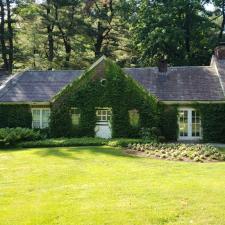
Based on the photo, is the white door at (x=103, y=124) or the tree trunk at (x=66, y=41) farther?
the tree trunk at (x=66, y=41)

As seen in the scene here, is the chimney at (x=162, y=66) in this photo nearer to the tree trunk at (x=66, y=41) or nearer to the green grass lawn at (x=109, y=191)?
the tree trunk at (x=66, y=41)

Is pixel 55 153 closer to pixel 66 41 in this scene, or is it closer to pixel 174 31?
pixel 174 31

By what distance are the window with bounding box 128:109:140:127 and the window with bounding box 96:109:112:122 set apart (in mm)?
1380

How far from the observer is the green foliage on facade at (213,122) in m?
27.9

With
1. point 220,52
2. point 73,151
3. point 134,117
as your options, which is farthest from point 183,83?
point 73,151

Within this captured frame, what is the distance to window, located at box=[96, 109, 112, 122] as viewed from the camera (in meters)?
28.3

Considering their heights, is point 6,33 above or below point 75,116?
above

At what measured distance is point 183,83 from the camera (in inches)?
1193

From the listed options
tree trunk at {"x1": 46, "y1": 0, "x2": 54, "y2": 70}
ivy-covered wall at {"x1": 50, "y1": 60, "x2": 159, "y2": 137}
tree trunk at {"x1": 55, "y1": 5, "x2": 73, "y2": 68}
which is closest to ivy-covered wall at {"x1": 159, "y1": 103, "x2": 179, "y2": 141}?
ivy-covered wall at {"x1": 50, "y1": 60, "x2": 159, "y2": 137}

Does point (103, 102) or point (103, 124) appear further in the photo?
point (103, 124)

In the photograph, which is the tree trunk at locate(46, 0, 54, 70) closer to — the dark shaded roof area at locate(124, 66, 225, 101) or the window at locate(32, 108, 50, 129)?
the dark shaded roof area at locate(124, 66, 225, 101)

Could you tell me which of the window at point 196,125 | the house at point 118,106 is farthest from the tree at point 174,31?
the window at point 196,125

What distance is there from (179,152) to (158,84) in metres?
10.00

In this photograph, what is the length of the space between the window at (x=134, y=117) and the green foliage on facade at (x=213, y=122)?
13.1ft
